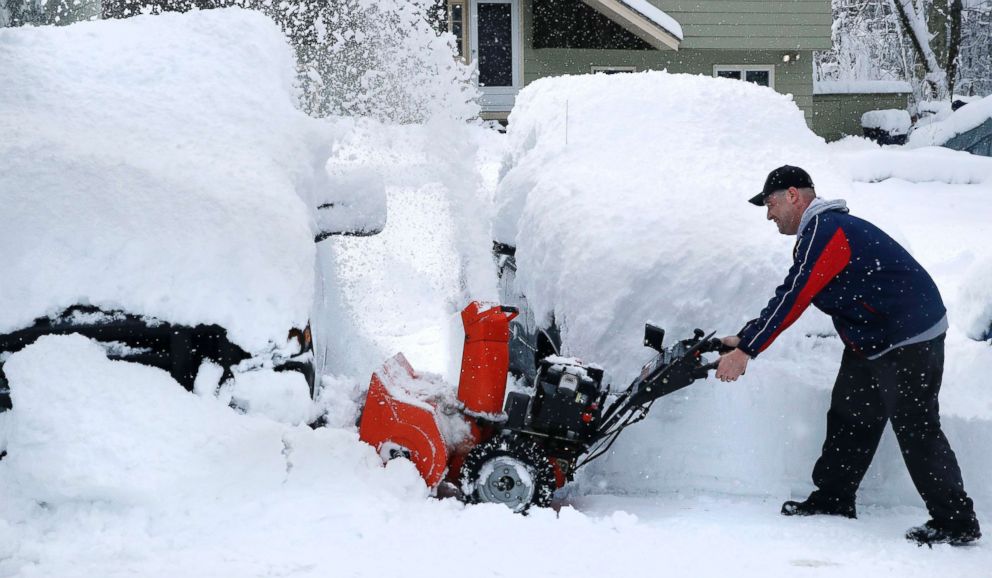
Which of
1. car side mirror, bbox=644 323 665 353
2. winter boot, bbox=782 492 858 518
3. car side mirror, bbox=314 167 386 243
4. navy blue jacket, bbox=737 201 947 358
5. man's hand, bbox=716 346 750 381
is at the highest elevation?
car side mirror, bbox=314 167 386 243

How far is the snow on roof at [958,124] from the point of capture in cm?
1407

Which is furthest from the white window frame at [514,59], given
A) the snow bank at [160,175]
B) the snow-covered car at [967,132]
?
the snow bank at [160,175]

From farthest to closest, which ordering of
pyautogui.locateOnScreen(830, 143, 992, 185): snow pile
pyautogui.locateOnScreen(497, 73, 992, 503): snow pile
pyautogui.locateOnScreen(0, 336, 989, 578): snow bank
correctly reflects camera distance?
pyautogui.locateOnScreen(830, 143, 992, 185): snow pile < pyautogui.locateOnScreen(497, 73, 992, 503): snow pile < pyautogui.locateOnScreen(0, 336, 989, 578): snow bank

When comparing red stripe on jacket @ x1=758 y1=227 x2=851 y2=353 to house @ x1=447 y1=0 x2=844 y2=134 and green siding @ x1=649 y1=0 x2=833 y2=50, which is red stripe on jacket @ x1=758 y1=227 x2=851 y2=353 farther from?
green siding @ x1=649 y1=0 x2=833 y2=50

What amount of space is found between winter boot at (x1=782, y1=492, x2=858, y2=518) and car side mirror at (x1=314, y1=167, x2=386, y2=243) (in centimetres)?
232

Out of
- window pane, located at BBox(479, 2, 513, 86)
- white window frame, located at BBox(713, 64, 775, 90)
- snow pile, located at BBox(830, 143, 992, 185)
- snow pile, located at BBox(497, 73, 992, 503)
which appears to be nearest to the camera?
snow pile, located at BBox(497, 73, 992, 503)

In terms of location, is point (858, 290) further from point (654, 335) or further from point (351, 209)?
point (351, 209)

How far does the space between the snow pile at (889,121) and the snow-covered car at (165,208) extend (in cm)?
1676

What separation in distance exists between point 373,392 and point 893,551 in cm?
208

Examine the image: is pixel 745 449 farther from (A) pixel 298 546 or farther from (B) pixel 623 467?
(A) pixel 298 546

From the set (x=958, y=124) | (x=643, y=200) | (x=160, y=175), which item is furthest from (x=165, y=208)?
(x=958, y=124)

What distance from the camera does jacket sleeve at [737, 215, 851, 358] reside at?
3.57 metres

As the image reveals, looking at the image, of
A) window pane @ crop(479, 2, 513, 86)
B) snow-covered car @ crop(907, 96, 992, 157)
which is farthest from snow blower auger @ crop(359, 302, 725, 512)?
window pane @ crop(479, 2, 513, 86)

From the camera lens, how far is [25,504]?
3.23 m
